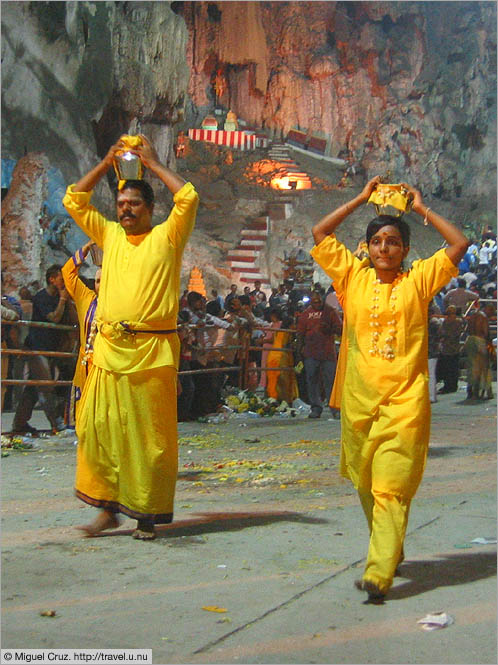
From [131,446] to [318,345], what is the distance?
23.6 feet

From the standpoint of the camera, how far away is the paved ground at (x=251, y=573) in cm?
333

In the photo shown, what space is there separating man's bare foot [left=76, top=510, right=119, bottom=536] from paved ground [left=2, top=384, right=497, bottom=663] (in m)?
0.05

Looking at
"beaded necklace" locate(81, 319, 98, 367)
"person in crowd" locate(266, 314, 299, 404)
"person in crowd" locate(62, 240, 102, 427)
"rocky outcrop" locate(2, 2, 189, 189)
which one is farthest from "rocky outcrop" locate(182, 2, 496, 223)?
"beaded necklace" locate(81, 319, 98, 367)

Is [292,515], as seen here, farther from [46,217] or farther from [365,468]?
[46,217]

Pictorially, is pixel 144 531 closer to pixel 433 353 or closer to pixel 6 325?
pixel 6 325

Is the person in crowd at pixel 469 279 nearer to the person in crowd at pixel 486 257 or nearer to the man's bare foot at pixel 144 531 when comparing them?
the person in crowd at pixel 486 257

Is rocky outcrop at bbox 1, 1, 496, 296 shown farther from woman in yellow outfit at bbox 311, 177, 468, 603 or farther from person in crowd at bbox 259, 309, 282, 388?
woman in yellow outfit at bbox 311, 177, 468, 603

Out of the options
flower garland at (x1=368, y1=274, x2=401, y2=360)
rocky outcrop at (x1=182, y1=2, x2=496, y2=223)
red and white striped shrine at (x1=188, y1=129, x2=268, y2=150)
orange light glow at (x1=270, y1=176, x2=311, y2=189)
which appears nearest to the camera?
flower garland at (x1=368, y1=274, x2=401, y2=360)

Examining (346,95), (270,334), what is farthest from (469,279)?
(346,95)

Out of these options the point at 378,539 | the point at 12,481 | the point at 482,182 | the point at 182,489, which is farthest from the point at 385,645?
the point at 482,182

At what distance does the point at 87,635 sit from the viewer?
3.37 meters

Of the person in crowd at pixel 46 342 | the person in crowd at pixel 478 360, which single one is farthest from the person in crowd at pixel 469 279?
the person in crowd at pixel 46 342

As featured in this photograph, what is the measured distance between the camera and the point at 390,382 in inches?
165

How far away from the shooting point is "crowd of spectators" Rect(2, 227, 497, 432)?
969 centimetres
